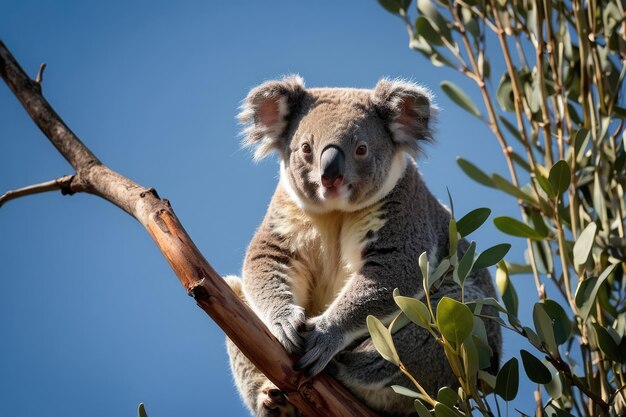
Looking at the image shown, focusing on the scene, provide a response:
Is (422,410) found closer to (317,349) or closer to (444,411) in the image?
(444,411)

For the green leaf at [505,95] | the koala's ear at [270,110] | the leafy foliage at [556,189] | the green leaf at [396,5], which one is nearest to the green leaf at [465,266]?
the leafy foliage at [556,189]

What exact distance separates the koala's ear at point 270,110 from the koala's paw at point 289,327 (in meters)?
0.99

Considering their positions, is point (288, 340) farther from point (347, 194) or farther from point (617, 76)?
point (617, 76)

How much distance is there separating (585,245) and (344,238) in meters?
1.25

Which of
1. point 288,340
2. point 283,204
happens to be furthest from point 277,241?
point 288,340

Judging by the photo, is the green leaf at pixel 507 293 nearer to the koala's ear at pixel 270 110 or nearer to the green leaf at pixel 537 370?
the green leaf at pixel 537 370

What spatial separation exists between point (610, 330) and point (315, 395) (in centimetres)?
111

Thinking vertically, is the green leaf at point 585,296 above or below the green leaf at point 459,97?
below

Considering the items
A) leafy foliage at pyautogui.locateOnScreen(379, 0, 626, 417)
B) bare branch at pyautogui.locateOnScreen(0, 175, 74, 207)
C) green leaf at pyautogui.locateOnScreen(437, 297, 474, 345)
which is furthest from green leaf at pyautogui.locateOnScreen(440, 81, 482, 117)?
bare branch at pyautogui.locateOnScreen(0, 175, 74, 207)

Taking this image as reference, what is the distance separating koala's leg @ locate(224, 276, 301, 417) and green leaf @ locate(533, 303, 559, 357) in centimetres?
124

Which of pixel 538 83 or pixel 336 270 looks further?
pixel 336 270

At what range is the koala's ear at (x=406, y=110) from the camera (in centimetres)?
409

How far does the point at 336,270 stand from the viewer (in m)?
3.91

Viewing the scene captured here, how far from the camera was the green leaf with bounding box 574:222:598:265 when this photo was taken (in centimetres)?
294
